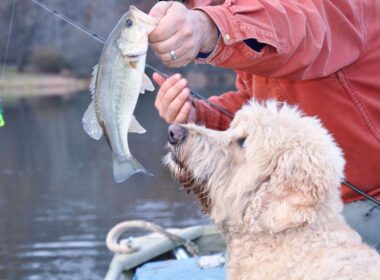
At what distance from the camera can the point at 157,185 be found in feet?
51.8

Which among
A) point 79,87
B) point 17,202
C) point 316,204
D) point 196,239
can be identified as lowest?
point 79,87

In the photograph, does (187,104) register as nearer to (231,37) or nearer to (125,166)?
(125,166)

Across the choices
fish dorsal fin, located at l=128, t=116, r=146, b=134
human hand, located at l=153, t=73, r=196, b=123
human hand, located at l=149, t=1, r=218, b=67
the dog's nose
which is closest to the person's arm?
human hand, located at l=153, t=73, r=196, b=123

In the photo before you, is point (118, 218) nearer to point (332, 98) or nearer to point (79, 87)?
point (332, 98)

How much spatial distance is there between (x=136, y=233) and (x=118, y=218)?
1485 mm

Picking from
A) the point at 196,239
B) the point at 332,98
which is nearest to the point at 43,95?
the point at 196,239

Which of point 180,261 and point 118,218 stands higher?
point 180,261

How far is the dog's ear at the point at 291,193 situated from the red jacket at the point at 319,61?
486 mm

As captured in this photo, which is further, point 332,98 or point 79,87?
point 79,87

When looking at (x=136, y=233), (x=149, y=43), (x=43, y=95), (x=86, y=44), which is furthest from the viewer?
(x=86, y=44)

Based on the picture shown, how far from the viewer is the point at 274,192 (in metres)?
3.34

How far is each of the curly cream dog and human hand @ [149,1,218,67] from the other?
20.1 inches

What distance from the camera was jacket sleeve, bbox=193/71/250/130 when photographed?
4.84 metres

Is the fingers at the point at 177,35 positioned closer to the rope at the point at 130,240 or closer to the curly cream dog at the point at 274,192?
the curly cream dog at the point at 274,192
